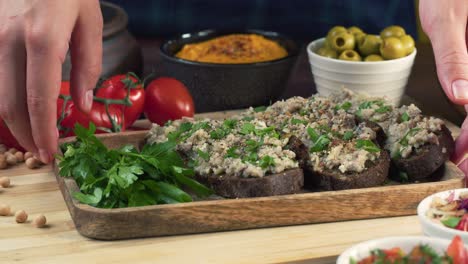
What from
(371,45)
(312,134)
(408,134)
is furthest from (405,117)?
(371,45)

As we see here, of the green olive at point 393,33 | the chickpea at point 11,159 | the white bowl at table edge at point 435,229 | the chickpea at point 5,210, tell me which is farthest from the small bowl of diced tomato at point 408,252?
the green olive at point 393,33

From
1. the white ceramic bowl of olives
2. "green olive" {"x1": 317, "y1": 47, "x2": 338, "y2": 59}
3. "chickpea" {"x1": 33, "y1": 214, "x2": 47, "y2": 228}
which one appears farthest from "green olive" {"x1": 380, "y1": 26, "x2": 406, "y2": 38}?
"chickpea" {"x1": 33, "y1": 214, "x2": 47, "y2": 228}

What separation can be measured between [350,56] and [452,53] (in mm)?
1056

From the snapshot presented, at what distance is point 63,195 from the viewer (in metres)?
3.16

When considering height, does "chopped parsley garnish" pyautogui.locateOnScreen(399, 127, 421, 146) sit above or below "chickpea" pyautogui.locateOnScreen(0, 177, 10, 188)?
above

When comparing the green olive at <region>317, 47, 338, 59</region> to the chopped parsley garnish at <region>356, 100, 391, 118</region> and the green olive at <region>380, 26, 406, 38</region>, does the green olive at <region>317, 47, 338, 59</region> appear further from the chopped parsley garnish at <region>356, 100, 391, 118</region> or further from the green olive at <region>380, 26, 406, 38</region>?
the chopped parsley garnish at <region>356, 100, 391, 118</region>

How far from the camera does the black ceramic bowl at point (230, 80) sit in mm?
4234

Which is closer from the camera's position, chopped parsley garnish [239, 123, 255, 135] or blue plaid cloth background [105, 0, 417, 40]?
chopped parsley garnish [239, 123, 255, 135]

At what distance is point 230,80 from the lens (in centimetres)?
425

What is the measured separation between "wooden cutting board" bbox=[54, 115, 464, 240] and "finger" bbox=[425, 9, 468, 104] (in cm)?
36

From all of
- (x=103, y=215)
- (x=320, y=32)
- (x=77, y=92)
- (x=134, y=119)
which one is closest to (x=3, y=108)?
(x=77, y=92)

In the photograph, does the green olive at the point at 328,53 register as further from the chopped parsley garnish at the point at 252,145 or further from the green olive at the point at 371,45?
the chopped parsley garnish at the point at 252,145

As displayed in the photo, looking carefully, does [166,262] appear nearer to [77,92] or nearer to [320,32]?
[77,92]

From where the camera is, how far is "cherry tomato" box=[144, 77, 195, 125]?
4.09m
